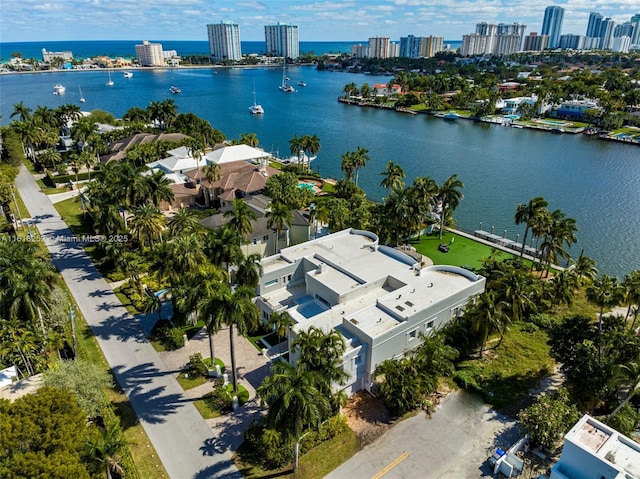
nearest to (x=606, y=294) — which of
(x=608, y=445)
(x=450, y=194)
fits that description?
(x=608, y=445)

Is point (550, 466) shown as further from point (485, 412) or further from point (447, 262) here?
point (447, 262)

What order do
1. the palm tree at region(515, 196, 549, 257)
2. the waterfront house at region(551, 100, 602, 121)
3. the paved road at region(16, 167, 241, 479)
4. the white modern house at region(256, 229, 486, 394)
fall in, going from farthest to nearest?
the waterfront house at region(551, 100, 602, 121) < the palm tree at region(515, 196, 549, 257) < the white modern house at region(256, 229, 486, 394) < the paved road at region(16, 167, 241, 479)

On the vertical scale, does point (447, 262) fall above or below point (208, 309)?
below

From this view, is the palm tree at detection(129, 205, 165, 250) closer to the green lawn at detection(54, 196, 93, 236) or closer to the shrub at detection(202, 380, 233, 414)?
the green lawn at detection(54, 196, 93, 236)

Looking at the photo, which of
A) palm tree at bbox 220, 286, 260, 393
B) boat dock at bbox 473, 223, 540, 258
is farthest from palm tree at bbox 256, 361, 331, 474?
boat dock at bbox 473, 223, 540, 258

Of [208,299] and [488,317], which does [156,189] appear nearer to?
[208,299]

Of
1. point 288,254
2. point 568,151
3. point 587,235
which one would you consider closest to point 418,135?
point 568,151
